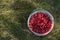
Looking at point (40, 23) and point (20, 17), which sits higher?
point (20, 17)

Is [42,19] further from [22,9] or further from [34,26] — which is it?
[22,9]

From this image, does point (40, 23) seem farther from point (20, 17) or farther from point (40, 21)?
point (20, 17)

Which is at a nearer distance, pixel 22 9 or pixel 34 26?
pixel 34 26

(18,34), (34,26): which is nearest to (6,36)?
(18,34)

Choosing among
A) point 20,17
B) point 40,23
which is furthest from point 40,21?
point 20,17
